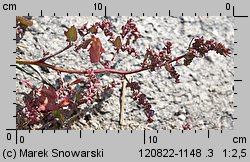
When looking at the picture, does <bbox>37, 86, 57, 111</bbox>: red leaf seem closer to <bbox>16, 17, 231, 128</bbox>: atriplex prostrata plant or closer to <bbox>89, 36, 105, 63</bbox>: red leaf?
<bbox>16, 17, 231, 128</bbox>: atriplex prostrata plant

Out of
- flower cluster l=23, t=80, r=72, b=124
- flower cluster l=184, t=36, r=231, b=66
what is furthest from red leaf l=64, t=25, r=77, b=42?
flower cluster l=184, t=36, r=231, b=66

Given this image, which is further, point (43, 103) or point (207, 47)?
point (43, 103)

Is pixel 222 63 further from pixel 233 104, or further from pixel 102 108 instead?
pixel 102 108

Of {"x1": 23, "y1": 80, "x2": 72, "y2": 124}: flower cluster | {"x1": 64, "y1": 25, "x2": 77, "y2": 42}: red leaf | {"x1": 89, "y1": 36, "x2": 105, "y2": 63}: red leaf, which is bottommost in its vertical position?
{"x1": 23, "y1": 80, "x2": 72, "y2": 124}: flower cluster

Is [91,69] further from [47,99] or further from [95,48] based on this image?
[47,99]

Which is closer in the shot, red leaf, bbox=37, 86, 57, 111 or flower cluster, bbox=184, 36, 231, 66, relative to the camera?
flower cluster, bbox=184, 36, 231, 66

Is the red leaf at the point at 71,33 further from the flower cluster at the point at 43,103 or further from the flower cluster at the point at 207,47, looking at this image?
the flower cluster at the point at 207,47

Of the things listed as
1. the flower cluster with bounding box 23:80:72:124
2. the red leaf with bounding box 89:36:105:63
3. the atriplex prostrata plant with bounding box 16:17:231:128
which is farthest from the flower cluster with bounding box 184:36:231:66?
the flower cluster with bounding box 23:80:72:124

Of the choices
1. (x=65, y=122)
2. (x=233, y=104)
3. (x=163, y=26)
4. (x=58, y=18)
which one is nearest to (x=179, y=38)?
(x=163, y=26)

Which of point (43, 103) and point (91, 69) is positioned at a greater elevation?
point (91, 69)

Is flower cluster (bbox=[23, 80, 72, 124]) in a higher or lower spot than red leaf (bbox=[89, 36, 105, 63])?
lower

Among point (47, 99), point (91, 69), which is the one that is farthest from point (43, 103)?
point (91, 69)
